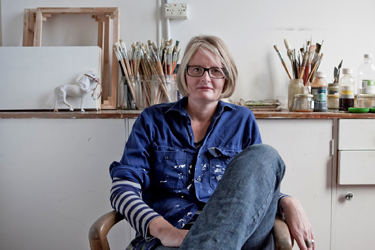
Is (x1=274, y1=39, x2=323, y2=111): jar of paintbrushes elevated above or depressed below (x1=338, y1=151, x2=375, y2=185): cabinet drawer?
above

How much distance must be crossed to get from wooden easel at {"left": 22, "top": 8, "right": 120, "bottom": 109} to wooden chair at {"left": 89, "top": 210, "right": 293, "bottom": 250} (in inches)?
39.4

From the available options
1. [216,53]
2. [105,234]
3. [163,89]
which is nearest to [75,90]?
[163,89]

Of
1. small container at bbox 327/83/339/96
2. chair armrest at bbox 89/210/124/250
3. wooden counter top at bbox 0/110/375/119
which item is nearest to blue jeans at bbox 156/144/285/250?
chair armrest at bbox 89/210/124/250

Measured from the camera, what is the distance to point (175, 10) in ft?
6.08

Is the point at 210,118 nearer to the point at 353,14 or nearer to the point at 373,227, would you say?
the point at 373,227

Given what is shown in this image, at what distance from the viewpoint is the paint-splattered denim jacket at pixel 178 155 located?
43.6 inches

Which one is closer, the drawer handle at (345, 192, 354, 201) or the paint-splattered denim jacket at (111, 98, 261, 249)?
the paint-splattered denim jacket at (111, 98, 261, 249)

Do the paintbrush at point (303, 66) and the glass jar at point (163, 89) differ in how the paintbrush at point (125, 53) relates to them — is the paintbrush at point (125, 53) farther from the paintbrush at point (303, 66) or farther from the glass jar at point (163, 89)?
the paintbrush at point (303, 66)

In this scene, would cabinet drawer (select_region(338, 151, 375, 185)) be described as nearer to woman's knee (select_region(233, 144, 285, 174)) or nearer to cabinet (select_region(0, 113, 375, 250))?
cabinet (select_region(0, 113, 375, 250))

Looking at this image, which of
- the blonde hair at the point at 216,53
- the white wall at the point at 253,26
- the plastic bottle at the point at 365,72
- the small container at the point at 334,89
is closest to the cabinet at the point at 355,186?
the small container at the point at 334,89

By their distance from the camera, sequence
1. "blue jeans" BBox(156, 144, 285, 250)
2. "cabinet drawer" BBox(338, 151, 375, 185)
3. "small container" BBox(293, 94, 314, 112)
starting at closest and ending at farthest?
"blue jeans" BBox(156, 144, 285, 250), "cabinet drawer" BBox(338, 151, 375, 185), "small container" BBox(293, 94, 314, 112)

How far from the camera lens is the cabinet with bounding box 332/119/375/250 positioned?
59.3 inches

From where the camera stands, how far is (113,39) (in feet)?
6.11

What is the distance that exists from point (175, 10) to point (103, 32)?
40 cm
